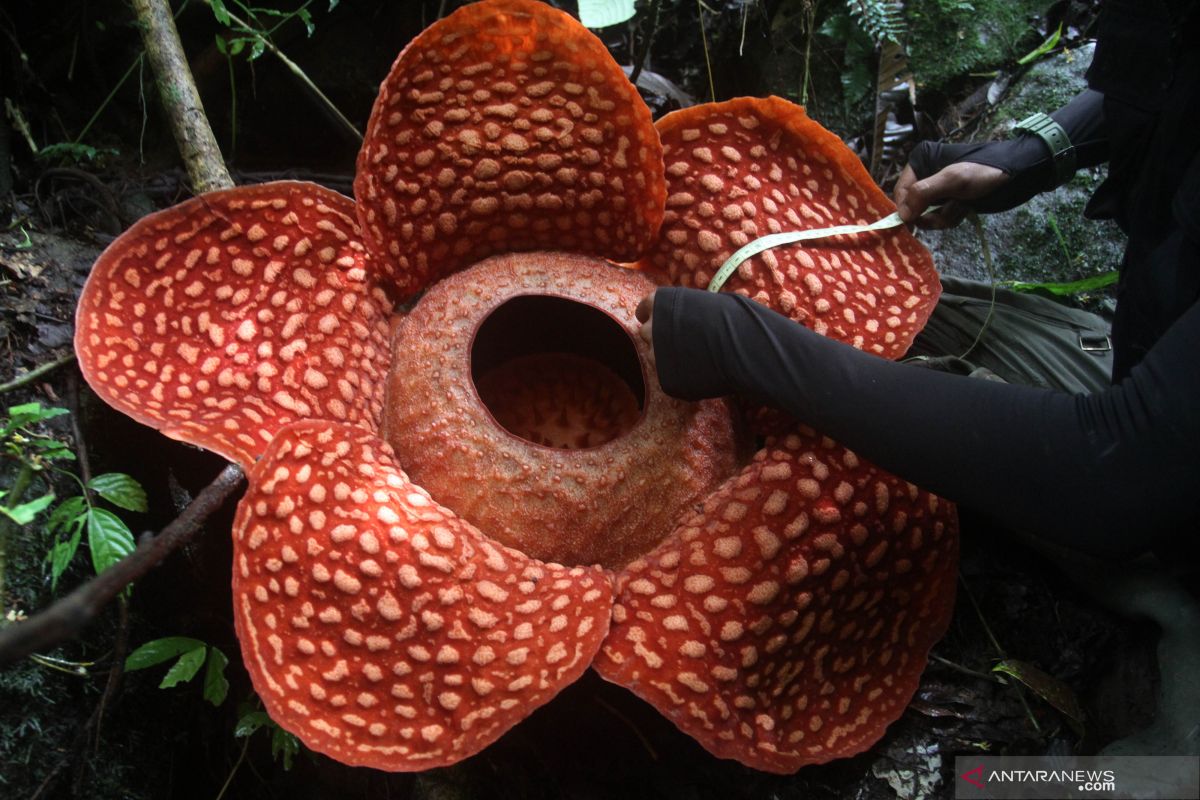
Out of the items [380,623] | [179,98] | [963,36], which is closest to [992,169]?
[963,36]

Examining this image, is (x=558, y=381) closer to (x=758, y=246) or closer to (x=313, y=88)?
(x=758, y=246)

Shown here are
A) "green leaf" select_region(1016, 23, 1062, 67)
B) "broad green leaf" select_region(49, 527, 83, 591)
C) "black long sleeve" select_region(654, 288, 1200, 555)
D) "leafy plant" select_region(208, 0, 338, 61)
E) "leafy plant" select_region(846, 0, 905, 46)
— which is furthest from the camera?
"green leaf" select_region(1016, 23, 1062, 67)

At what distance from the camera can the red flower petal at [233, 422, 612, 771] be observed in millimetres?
1642

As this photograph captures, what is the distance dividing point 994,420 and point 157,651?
1.93 m

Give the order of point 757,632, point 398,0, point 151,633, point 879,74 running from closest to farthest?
point 757,632 → point 151,633 → point 398,0 → point 879,74

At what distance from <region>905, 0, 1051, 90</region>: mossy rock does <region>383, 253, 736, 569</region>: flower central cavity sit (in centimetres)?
212

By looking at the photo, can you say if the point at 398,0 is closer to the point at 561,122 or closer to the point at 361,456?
the point at 561,122

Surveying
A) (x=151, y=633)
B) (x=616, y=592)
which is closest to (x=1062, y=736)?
(x=616, y=592)

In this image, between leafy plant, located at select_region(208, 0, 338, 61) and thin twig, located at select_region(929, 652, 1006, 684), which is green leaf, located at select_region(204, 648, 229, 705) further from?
thin twig, located at select_region(929, 652, 1006, 684)

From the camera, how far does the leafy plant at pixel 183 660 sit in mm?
2010

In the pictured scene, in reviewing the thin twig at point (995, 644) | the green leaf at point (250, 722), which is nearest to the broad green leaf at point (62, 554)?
the green leaf at point (250, 722)

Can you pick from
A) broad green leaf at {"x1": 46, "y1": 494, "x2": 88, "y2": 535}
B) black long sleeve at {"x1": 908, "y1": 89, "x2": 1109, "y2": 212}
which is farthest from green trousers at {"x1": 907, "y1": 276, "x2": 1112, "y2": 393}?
broad green leaf at {"x1": 46, "y1": 494, "x2": 88, "y2": 535}

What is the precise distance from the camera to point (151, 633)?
89.0 inches

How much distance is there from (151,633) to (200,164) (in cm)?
126
